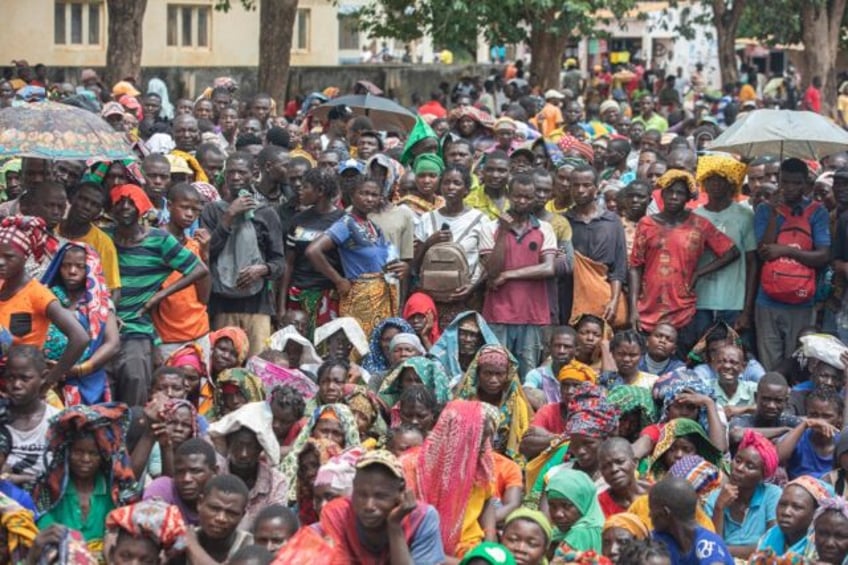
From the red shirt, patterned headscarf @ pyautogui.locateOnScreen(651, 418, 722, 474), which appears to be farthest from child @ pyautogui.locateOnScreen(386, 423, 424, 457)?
the red shirt

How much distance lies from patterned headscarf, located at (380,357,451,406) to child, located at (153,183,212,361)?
107cm

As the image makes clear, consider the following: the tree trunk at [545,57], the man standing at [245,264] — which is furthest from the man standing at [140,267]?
the tree trunk at [545,57]

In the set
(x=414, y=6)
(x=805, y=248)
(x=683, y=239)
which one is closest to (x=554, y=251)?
(x=683, y=239)

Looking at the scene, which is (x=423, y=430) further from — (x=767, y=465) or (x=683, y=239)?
(x=683, y=239)

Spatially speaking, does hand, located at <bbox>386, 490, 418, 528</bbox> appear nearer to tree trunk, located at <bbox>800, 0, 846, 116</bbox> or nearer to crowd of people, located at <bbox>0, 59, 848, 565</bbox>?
crowd of people, located at <bbox>0, 59, 848, 565</bbox>

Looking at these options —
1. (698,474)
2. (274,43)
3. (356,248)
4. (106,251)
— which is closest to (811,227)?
(356,248)

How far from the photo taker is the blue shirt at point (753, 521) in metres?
8.58

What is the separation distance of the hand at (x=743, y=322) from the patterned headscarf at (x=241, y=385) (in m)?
3.27

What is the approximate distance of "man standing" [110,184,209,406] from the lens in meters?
10.2

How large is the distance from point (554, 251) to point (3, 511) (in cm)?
496

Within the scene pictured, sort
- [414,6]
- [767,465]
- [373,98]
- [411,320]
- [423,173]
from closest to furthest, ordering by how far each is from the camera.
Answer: [767,465], [411,320], [423,173], [373,98], [414,6]

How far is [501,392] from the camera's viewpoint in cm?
977

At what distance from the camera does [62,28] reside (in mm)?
31078

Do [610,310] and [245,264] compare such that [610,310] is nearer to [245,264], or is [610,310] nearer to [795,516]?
[245,264]
